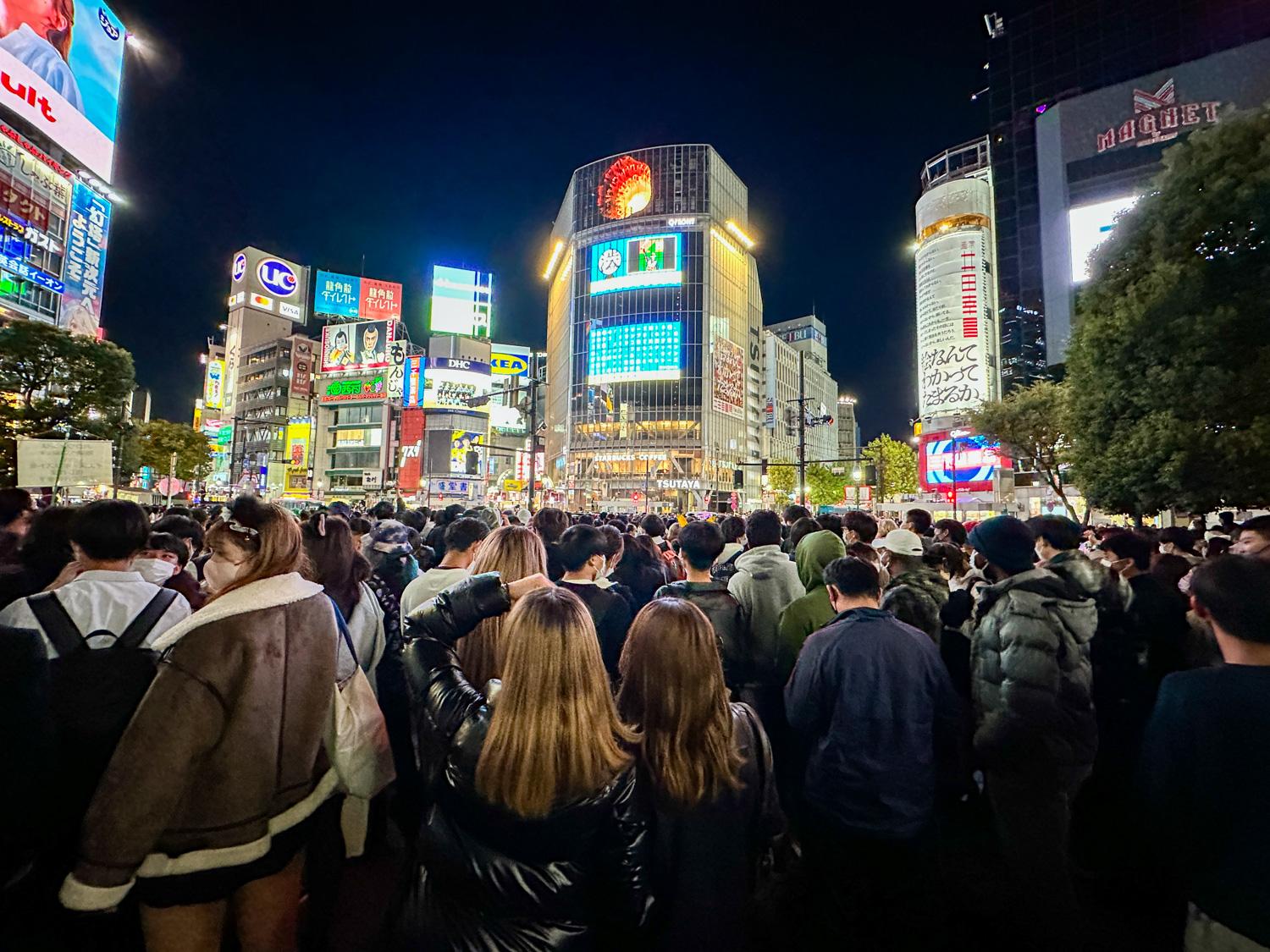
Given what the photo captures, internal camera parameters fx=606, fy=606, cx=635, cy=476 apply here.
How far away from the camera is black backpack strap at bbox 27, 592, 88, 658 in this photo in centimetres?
242

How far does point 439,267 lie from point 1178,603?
90.3m

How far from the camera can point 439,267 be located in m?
83.9

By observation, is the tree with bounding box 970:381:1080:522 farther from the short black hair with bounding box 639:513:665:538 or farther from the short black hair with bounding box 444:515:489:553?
the short black hair with bounding box 444:515:489:553

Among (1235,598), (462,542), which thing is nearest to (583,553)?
(462,542)

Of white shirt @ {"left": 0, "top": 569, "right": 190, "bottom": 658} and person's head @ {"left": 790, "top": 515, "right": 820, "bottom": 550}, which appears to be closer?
white shirt @ {"left": 0, "top": 569, "right": 190, "bottom": 658}

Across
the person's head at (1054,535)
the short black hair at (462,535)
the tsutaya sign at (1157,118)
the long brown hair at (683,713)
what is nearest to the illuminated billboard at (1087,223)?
the tsutaya sign at (1157,118)

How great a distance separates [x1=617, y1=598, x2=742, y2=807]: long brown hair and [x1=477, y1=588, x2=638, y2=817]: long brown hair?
22 cm

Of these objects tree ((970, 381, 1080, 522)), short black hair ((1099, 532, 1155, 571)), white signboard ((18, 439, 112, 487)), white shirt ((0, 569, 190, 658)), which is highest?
tree ((970, 381, 1080, 522))

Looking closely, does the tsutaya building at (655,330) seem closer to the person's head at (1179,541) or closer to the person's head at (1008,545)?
the person's head at (1179,541)

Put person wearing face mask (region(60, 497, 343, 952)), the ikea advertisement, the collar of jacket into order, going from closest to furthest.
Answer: person wearing face mask (region(60, 497, 343, 952)) < the collar of jacket < the ikea advertisement

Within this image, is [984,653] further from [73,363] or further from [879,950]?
[73,363]

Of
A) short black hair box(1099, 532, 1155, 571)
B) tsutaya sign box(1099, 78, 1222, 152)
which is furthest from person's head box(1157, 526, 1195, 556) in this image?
tsutaya sign box(1099, 78, 1222, 152)

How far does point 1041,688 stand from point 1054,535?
1817 millimetres

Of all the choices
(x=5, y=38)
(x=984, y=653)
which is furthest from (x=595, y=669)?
(x=5, y=38)
